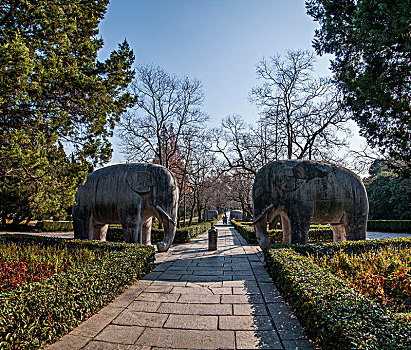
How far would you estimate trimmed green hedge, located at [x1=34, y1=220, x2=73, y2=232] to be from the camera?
75.5 feet

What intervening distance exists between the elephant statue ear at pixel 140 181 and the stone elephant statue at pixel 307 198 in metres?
3.43

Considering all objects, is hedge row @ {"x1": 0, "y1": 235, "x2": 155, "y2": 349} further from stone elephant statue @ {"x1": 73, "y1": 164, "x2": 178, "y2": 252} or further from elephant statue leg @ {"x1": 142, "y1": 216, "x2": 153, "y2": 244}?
elephant statue leg @ {"x1": 142, "y1": 216, "x2": 153, "y2": 244}

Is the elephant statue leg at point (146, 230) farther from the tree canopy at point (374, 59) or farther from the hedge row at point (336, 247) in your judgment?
the tree canopy at point (374, 59)

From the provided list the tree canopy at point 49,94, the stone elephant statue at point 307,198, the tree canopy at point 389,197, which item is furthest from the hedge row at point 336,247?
the tree canopy at point 389,197

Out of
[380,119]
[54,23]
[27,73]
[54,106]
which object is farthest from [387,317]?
[54,23]

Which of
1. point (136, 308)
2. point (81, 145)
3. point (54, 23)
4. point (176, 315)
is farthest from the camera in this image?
point (81, 145)

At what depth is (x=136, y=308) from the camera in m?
4.64

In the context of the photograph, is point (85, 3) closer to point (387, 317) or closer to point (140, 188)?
point (140, 188)

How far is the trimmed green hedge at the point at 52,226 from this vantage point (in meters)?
23.0

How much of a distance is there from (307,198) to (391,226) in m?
20.2

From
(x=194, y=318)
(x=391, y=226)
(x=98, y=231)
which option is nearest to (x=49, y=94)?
(x=98, y=231)

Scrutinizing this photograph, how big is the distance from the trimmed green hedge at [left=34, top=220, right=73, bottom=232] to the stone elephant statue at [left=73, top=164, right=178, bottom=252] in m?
17.7

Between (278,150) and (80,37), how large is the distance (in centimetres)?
1401

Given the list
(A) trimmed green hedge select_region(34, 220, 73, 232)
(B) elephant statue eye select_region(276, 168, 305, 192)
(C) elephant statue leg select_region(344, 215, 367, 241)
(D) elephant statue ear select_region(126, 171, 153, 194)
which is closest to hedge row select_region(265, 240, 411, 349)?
(B) elephant statue eye select_region(276, 168, 305, 192)
